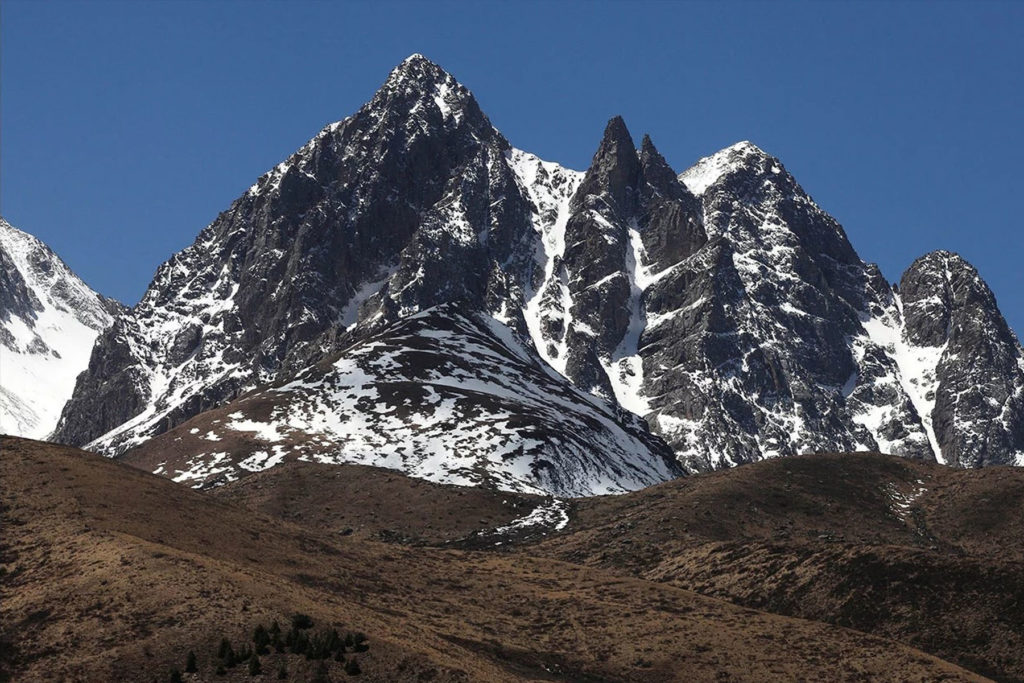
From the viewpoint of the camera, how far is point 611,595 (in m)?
95.2

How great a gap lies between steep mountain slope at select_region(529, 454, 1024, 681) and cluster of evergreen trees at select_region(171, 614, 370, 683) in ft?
125

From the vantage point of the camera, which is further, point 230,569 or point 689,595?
point 689,595

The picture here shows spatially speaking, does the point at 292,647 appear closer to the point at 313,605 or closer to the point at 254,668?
the point at 254,668

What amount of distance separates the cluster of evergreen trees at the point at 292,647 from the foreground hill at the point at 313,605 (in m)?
0.58

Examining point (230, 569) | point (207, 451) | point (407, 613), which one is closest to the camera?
point (230, 569)

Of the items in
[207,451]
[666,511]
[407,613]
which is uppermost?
[207,451]

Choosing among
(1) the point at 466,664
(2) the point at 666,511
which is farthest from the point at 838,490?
(1) the point at 466,664

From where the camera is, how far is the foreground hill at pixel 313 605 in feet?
213

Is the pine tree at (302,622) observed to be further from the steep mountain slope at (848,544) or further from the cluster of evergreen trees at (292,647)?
the steep mountain slope at (848,544)

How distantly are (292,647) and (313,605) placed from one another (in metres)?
7.21

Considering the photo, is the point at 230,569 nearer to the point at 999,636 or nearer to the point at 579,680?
the point at 579,680

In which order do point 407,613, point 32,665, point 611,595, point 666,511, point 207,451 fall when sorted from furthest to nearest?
1. point 207,451
2. point 666,511
3. point 611,595
4. point 407,613
5. point 32,665

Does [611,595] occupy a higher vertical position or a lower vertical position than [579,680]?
higher

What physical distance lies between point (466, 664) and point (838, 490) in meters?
87.7
